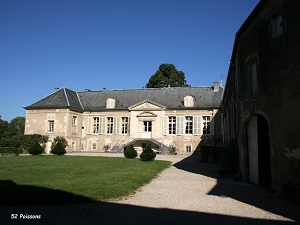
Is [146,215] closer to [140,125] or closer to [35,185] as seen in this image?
[35,185]

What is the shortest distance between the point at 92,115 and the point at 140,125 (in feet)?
20.3

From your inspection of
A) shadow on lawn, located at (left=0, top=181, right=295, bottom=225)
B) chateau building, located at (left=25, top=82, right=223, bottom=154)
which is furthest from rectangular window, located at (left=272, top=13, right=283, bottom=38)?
chateau building, located at (left=25, top=82, right=223, bottom=154)

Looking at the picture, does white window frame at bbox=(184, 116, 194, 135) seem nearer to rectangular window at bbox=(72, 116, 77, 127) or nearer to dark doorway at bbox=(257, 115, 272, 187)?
rectangular window at bbox=(72, 116, 77, 127)

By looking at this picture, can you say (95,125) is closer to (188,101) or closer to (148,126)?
(148,126)

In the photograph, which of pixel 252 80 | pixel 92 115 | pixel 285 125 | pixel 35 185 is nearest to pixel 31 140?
pixel 92 115

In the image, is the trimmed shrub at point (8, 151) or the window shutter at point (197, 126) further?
the window shutter at point (197, 126)

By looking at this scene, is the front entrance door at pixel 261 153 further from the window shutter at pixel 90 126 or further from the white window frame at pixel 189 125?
the window shutter at pixel 90 126

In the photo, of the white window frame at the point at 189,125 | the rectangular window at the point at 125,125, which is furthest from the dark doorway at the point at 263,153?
the rectangular window at the point at 125,125

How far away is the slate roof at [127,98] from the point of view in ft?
100

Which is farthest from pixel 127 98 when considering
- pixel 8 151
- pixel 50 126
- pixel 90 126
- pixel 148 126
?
pixel 8 151

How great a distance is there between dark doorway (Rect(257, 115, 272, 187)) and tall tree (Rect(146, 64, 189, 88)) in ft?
106

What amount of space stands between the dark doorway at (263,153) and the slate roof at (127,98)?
66.6 ft

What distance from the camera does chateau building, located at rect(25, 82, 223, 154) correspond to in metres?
29.5

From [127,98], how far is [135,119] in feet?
11.6
